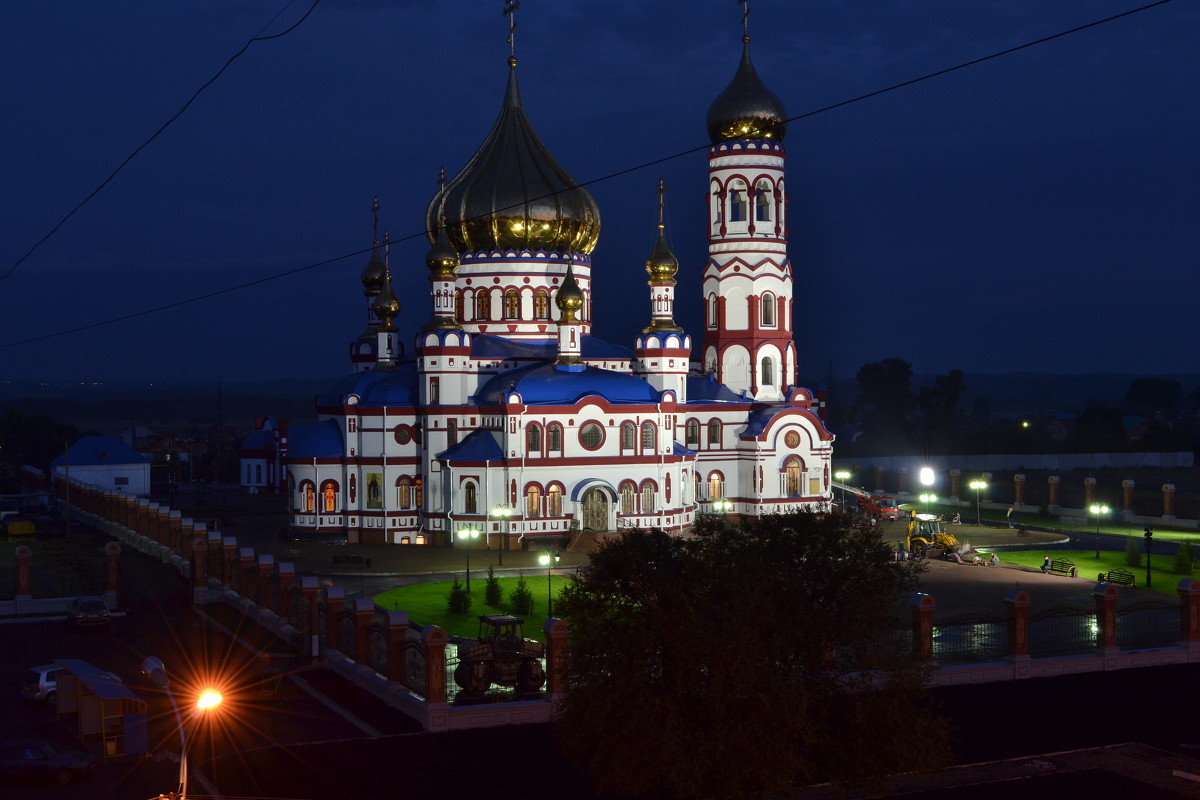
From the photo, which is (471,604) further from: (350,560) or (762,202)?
(762,202)

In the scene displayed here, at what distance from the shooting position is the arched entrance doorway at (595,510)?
4516 cm

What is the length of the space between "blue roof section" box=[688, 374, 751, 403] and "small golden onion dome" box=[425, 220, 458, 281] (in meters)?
9.09

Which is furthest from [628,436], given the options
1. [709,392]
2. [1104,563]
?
[1104,563]

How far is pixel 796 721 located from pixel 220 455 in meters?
73.7

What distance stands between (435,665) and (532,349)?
27989 mm

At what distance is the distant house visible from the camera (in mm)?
61812

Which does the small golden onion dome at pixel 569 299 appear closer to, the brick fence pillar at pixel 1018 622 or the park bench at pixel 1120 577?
the park bench at pixel 1120 577

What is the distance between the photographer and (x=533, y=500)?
44.8 meters

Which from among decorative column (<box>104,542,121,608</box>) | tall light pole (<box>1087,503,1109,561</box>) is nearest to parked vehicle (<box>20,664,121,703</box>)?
decorative column (<box>104,542,121,608</box>)

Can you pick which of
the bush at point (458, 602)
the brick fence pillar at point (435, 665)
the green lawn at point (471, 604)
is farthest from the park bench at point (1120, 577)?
the brick fence pillar at point (435, 665)

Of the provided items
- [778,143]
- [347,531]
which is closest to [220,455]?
[347,531]

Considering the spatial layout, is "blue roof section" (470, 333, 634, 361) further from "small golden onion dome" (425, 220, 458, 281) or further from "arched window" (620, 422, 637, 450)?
"arched window" (620, 422, 637, 450)

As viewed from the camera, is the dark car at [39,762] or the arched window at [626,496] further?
the arched window at [626,496]

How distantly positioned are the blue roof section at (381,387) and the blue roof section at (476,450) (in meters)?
2.86
